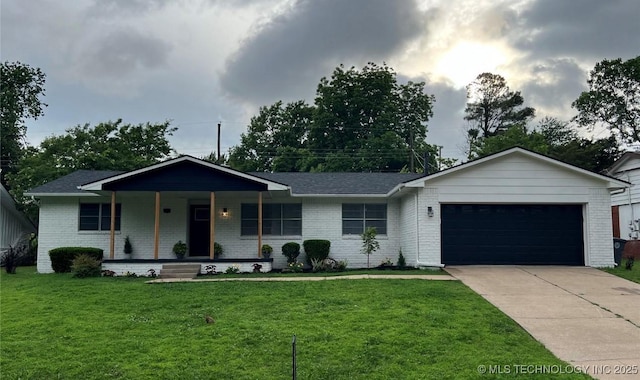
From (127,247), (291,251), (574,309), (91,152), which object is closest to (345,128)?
(91,152)

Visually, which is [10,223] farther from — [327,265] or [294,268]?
[327,265]

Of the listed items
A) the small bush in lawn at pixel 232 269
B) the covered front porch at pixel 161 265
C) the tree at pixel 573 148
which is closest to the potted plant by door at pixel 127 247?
the covered front porch at pixel 161 265

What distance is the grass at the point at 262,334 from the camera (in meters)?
6.32

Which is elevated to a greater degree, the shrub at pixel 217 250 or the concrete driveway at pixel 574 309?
the shrub at pixel 217 250

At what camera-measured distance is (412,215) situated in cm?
1606

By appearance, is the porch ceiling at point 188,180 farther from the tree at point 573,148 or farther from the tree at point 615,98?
the tree at point 615,98

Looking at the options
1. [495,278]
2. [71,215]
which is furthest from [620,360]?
[71,215]

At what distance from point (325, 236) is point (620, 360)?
468 inches

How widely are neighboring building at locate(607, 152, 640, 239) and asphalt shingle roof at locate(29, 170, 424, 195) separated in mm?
9843

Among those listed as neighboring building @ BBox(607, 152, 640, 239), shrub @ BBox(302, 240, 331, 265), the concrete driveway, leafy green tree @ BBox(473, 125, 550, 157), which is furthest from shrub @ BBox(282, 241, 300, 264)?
leafy green tree @ BBox(473, 125, 550, 157)

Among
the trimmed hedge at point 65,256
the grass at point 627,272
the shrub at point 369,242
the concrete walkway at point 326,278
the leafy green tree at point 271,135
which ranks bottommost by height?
the concrete walkway at point 326,278

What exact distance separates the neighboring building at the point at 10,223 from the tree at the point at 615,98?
34.8 metres

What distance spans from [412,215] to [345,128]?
77.6 feet

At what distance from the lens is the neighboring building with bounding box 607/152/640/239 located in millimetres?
21094
